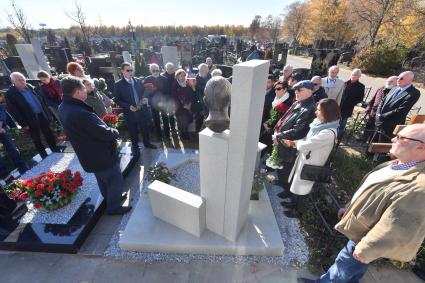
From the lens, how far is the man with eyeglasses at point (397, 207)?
62.3 inches

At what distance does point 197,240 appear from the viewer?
125 inches

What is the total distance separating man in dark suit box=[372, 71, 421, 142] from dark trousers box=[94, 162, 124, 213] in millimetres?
5269

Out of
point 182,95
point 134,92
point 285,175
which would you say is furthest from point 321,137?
point 134,92

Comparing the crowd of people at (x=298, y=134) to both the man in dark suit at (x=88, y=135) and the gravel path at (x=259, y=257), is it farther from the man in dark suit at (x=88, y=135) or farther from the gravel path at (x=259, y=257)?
the gravel path at (x=259, y=257)

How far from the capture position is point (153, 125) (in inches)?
273

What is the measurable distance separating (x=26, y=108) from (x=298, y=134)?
19.1ft

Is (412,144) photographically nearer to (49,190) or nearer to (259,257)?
(259,257)

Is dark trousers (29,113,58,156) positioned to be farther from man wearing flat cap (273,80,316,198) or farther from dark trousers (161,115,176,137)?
man wearing flat cap (273,80,316,198)

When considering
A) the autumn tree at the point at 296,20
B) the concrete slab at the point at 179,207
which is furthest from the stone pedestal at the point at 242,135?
the autumn tree at the point at 296,20

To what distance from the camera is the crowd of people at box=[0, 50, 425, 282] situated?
1683 millimetres

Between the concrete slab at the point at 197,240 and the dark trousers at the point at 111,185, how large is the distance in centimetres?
53

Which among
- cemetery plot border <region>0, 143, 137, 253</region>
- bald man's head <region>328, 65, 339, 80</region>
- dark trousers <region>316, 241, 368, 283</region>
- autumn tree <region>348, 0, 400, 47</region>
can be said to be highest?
autumn tree <region>348, 0, 400, 47</region>

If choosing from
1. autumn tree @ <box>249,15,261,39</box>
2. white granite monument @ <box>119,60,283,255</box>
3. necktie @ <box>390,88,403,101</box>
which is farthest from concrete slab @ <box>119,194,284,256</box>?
autumn tree @ <box>249,15,261,39</box>

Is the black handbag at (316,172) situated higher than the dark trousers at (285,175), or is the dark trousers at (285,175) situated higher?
the black handbag at (316,172)
